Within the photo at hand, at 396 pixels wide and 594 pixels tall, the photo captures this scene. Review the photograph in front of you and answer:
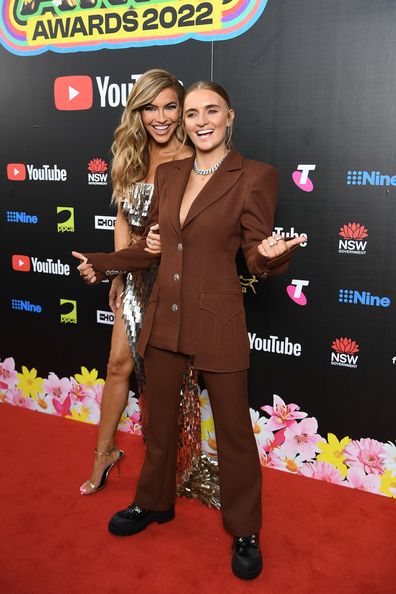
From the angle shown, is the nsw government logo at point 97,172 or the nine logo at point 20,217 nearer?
the nsw government logo at point 97,172

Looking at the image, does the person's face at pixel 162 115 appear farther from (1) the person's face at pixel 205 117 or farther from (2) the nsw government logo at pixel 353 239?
(2) the nsw government logo at pixel 353 239

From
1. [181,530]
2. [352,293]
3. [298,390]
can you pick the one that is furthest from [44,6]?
[181,530]

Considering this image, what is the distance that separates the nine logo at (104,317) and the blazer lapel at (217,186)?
1341mm

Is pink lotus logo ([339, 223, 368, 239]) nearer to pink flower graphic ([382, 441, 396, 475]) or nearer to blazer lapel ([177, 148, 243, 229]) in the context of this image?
blazer lapel ([177, 148, 243, 229])

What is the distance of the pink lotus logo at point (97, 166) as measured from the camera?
3047mm

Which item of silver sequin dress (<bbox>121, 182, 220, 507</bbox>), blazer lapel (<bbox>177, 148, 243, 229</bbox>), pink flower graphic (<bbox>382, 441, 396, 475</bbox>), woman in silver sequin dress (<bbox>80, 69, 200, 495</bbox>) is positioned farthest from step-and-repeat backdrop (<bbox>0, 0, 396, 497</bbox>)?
blazer lapel (<bbox>177, 148, 243, 229</bbox>)

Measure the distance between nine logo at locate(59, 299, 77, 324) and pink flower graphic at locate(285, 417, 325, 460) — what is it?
1.41m

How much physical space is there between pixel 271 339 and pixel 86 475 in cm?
115

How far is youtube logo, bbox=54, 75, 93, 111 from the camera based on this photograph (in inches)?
118

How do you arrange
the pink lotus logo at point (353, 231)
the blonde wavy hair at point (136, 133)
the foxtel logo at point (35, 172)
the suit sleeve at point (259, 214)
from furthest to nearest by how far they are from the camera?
the foxtel logo at point (35, 172), the pink lotus logo at point (353, 231), the blonde wavy hair at point (136, 133), the suit sleeve at point (259, 214)

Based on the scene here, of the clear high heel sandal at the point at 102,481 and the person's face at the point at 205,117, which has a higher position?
the person's face at the point at 205,117

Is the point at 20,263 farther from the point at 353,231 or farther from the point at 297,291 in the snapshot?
the point at 353,231

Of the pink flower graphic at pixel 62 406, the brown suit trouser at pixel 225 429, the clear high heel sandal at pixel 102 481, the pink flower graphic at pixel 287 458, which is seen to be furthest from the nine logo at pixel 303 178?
the pink flower graphic at pixel 62 406

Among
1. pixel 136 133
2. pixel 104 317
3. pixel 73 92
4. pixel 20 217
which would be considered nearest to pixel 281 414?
pixel 104 317
